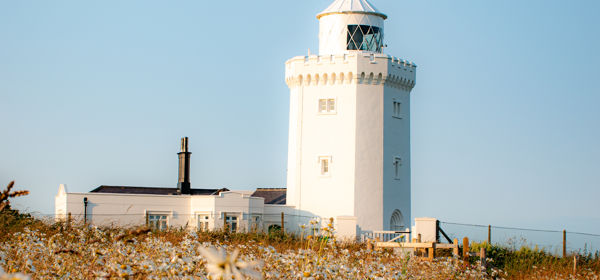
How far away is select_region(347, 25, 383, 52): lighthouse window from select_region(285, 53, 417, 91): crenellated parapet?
118 centimetres

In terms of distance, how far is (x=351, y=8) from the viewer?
123 ft

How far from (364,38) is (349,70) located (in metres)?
2.35

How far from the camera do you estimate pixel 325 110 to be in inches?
1486

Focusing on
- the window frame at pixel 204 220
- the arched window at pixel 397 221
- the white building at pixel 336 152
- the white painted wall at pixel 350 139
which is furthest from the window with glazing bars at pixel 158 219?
the arched window at pixel 397 221

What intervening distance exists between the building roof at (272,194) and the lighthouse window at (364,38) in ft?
31.9

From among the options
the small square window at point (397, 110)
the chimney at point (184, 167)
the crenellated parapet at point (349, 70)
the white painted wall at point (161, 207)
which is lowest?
the white painted wall at point (161, 207)

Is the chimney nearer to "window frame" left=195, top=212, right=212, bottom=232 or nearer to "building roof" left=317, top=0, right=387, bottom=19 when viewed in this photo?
"window frame" left=195, top=212, right=212, bottom=232

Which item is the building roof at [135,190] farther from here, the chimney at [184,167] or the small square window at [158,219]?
the small square window at [158,219]

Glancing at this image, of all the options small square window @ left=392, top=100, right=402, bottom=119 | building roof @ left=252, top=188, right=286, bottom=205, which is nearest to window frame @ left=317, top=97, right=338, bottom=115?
small square window @ left=392, top=100, right=402, bottom=119

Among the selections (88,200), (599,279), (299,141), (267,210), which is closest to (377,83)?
(299,141)

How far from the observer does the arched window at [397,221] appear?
37562 mm

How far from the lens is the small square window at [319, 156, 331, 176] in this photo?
37031mm

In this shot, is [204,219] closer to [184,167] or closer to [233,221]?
[233,221]

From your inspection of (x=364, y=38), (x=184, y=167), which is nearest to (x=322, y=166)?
(x=364, y=38)
